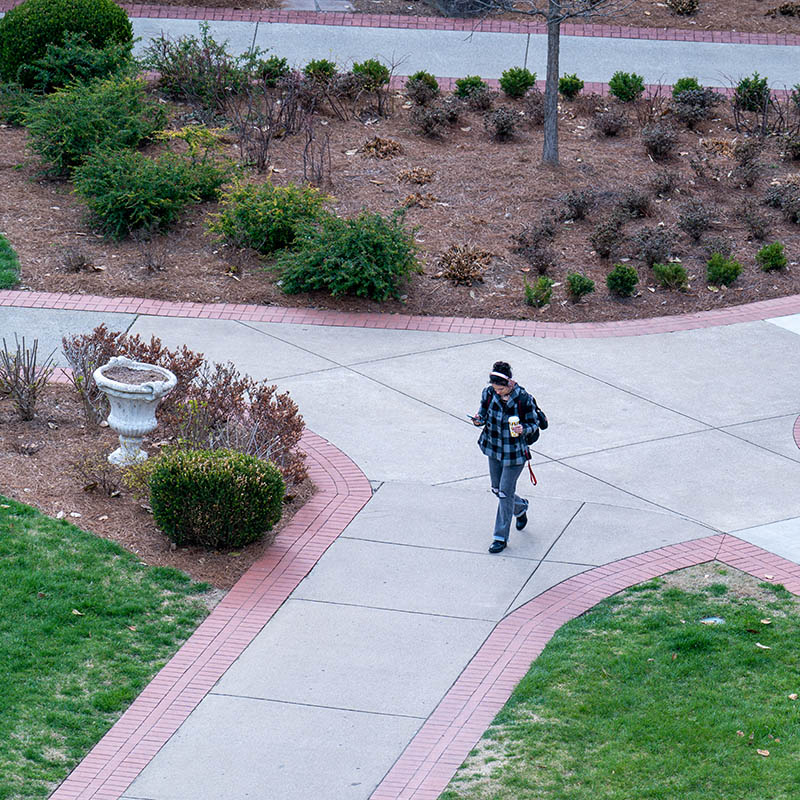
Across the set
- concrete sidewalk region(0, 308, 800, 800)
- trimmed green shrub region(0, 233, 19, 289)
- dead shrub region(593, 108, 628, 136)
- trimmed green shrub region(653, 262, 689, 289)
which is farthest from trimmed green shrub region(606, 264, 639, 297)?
trimmed green shrub region(0, 233, 19, 289)

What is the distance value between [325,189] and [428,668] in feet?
30.2

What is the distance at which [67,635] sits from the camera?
315 inches

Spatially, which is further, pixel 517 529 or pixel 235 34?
pixel 235 34

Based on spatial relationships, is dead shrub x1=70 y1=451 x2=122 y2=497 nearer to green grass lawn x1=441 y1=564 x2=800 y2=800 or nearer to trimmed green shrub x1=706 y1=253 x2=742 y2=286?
green grass lawn x1=441 y1=564 x2=800 y2=800

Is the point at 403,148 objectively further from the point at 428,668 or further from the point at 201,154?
the point at 428,668

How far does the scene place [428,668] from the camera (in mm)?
7840

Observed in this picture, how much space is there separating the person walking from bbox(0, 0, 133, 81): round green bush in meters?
11.5

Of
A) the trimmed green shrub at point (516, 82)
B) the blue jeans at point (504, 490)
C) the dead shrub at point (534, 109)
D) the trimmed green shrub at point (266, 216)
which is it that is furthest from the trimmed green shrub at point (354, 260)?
the trimmed green shrub at point (516, 82)

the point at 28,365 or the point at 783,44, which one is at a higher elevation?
the point at 783,44

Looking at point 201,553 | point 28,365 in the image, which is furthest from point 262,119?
point 201,553

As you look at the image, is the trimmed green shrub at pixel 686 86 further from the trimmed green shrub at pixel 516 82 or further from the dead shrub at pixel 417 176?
the dead shrub at pixel 417 176

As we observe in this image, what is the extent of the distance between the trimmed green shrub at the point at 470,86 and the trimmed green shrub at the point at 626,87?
1877 millimetres

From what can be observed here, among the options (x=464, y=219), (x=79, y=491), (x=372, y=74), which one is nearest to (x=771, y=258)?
(x=464, y=219)

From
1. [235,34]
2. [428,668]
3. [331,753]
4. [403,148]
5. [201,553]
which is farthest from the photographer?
[235,34]
